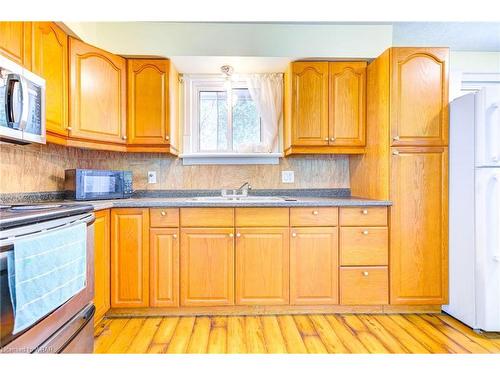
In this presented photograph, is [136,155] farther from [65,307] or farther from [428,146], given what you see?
[428,146]

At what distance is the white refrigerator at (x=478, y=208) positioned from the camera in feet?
6.42

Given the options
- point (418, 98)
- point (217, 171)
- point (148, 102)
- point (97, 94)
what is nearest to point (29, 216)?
point (97, 94)

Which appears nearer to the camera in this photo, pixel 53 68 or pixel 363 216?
pixel 53 68

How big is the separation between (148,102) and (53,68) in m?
0.69

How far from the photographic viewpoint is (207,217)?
7.27ft

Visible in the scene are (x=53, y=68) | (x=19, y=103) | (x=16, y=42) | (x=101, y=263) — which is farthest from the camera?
(x=101, y=263)

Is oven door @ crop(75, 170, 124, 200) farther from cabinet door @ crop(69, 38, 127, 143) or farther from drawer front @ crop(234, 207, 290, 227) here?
drawer front @ crop(234, 207, 290, 227)

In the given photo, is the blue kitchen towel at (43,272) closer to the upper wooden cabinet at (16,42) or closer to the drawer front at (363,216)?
the upper wooden cabinet at (16,42)

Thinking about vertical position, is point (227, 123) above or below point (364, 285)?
above

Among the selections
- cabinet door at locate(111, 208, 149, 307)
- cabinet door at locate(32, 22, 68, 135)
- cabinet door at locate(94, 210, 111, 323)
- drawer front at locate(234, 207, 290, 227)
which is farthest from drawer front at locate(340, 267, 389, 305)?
cabinet door at locate(32, 22, 68, 135)

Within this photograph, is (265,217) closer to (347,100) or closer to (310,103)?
(310,103)

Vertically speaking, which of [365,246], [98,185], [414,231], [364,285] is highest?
[98,185]

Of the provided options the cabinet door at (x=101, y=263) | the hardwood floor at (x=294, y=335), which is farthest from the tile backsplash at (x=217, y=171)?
the hardwood floor at (x=294, y=335)
